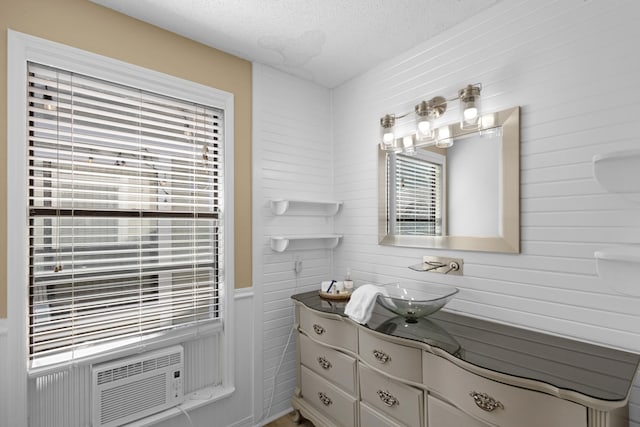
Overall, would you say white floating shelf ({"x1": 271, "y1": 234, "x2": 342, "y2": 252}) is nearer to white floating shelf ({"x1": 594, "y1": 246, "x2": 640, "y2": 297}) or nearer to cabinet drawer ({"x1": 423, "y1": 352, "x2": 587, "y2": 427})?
cabinet drawer ({"x1": 423, "y1": 352, "x2": 587, "y2": 427})

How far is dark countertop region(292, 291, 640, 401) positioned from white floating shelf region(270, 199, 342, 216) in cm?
97

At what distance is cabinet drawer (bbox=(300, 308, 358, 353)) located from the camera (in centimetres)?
181

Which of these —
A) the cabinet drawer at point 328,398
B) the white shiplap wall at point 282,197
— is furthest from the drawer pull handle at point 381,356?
the white shiplap wall at point 282,197

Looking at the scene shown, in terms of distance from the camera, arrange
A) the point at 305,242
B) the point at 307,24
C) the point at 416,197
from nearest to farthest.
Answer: the point at 307,24, the point at 416,197, the point at 305,242

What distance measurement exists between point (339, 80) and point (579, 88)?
1600 millimetres

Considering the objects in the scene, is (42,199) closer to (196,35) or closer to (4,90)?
(4,90)

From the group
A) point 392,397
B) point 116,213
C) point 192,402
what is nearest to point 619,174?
point 392,397

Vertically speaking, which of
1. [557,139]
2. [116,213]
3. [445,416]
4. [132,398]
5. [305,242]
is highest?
[557,139]

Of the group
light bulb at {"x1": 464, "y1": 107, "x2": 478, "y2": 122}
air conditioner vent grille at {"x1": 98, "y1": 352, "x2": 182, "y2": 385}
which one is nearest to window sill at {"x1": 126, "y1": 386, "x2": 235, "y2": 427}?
air conditioner vent grille at {"x1": 98, "y1": 352, "x2": 182, "y2": 385}

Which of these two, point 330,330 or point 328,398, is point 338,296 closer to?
point 330,330

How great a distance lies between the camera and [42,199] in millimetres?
1541

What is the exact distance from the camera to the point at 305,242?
253cm

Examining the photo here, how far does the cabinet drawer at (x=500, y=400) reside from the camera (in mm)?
1055

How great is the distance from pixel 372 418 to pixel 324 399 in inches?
15.7
